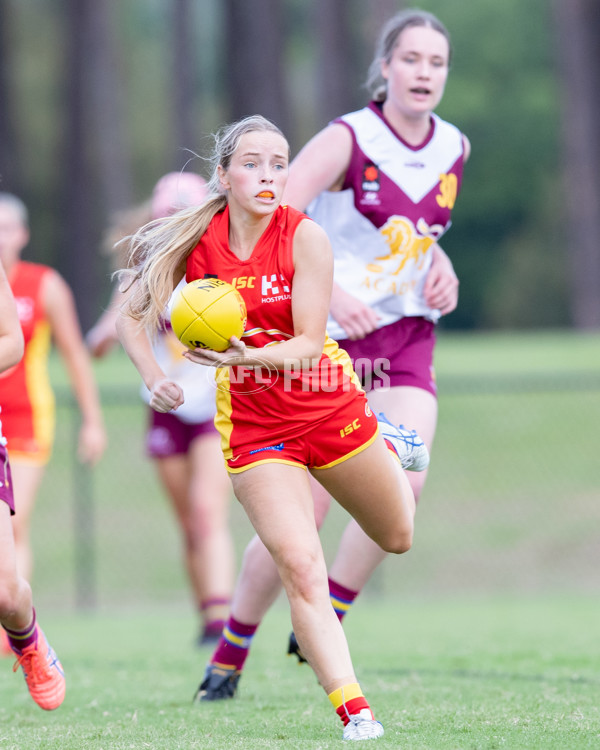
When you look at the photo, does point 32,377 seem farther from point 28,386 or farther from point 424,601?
point 424,601

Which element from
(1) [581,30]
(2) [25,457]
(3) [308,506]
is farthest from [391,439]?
(1) [581,30]

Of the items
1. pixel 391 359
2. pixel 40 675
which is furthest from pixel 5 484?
pixel 391 359

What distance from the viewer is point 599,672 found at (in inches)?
220

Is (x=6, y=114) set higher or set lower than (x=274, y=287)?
lower

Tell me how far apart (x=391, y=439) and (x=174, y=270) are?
3.30 ft

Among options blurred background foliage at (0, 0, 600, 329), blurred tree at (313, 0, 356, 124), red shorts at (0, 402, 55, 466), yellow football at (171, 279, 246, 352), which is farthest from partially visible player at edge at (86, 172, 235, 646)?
blurred background foliage at (0, 0, 600, 329)

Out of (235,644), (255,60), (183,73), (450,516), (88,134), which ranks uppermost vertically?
(255,60)

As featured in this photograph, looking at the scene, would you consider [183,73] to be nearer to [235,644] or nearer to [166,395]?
[235,644]

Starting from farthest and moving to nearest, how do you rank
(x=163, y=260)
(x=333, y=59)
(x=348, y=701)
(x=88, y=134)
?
(x=88, y=134) → (x=333, y=59) → (x=163, y=260) → (x=348, y=701)

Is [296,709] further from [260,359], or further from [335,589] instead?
[260,359]

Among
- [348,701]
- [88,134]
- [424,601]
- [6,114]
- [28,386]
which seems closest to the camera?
[348,701]

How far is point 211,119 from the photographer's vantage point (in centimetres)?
4356

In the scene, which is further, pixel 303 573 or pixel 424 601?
pixel 424 601

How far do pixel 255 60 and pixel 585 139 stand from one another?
655 centimetres
